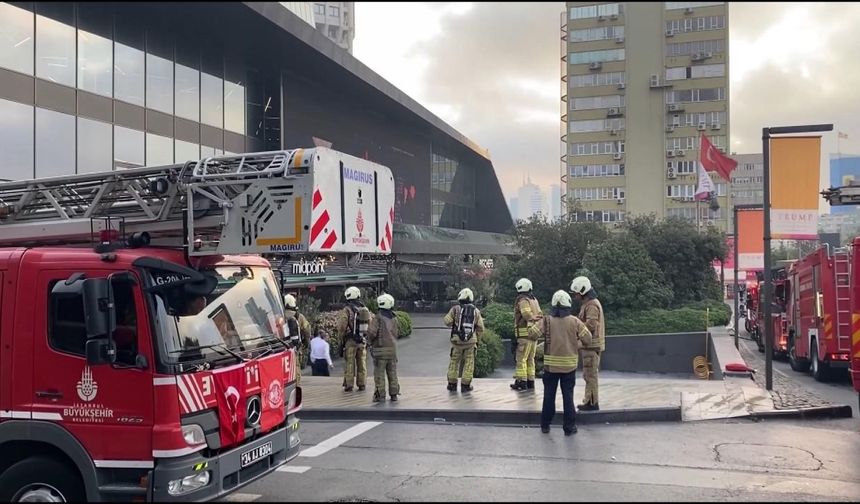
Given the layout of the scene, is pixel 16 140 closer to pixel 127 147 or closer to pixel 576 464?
pixel 127 147

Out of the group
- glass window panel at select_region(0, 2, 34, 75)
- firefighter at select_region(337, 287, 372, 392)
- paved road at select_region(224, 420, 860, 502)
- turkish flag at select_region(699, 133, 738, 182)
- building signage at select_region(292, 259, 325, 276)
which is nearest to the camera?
paved road at select_region(224, 420, 860, 502)

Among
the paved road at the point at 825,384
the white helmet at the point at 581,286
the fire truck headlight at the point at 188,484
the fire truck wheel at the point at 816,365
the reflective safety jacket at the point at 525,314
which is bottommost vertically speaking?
the paved road at the point at 825,384

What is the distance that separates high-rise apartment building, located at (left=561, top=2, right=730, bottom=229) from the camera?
A: 5.50m

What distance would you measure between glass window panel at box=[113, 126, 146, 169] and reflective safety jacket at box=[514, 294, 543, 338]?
15659mm

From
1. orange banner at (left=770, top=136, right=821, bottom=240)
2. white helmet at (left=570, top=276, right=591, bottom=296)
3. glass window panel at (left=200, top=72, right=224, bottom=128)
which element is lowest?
white helmet at (left=570, top=276, right=591, bottom=296)

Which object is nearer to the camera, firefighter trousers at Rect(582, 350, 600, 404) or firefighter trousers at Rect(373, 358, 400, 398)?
firefighter trousers at Rect(582, 350, 600, 404)

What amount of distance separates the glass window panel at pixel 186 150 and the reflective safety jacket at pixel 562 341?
1841cm

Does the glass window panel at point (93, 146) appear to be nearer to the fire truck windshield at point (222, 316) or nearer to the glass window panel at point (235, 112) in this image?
the glass window panel at point (235, 112)

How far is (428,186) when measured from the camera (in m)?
38.2

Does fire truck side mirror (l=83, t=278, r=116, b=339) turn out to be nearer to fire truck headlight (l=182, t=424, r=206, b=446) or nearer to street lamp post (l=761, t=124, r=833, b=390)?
fire truck headlight (l=182, t=424, r=206, b=446)

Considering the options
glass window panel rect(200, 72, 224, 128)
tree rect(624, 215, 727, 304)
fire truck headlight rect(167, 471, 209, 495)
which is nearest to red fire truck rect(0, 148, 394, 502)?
fire truck headlight rect(167, 471, 209, 495)

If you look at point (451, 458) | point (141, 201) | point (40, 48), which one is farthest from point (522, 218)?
point (141, 201)

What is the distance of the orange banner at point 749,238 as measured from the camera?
21078mm

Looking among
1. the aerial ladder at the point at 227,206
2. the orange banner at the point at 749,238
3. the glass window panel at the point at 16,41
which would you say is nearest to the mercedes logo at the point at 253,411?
the aerial ladder at the point at 227,206
